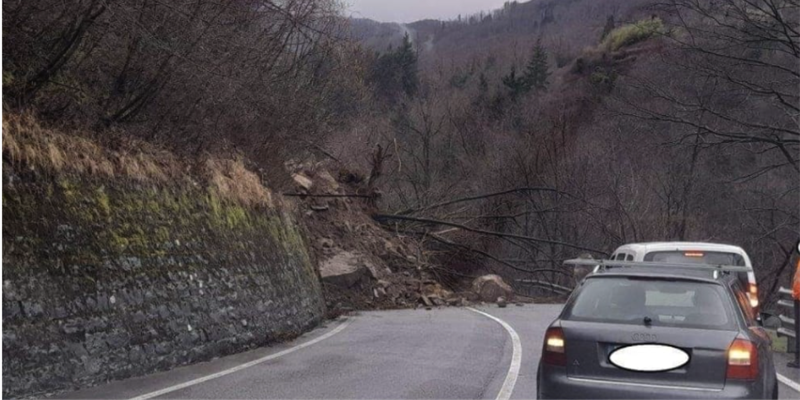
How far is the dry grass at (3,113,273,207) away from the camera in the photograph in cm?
911

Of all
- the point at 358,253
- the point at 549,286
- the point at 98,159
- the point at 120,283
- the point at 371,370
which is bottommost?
the point at 549,286

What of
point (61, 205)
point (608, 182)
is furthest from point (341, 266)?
point (608, 182)

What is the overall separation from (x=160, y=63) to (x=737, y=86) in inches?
489

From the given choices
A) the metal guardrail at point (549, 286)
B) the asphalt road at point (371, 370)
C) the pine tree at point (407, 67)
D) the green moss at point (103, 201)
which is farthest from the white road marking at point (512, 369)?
the pine tree at point (407, 67)

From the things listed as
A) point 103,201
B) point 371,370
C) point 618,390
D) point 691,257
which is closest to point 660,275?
point 618,390

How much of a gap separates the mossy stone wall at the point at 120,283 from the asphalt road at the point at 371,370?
1.22 feet

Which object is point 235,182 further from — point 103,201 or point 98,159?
point 103,201

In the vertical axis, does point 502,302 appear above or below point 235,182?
below

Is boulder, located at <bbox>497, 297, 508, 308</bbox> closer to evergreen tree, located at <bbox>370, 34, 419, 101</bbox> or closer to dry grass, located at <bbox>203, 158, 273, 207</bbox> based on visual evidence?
dry grass, located at <bbox>203, 158, 273, 207</bbox>

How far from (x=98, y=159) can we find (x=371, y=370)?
466 centimetres

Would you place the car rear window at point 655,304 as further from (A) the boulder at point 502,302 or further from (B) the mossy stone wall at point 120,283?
(A) the boulder at point 502,302

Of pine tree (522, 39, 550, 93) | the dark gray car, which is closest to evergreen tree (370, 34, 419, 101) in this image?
pine tree (522, 39, 550, 93)

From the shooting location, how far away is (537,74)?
3024 inches

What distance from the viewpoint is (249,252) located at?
14.1 metres
